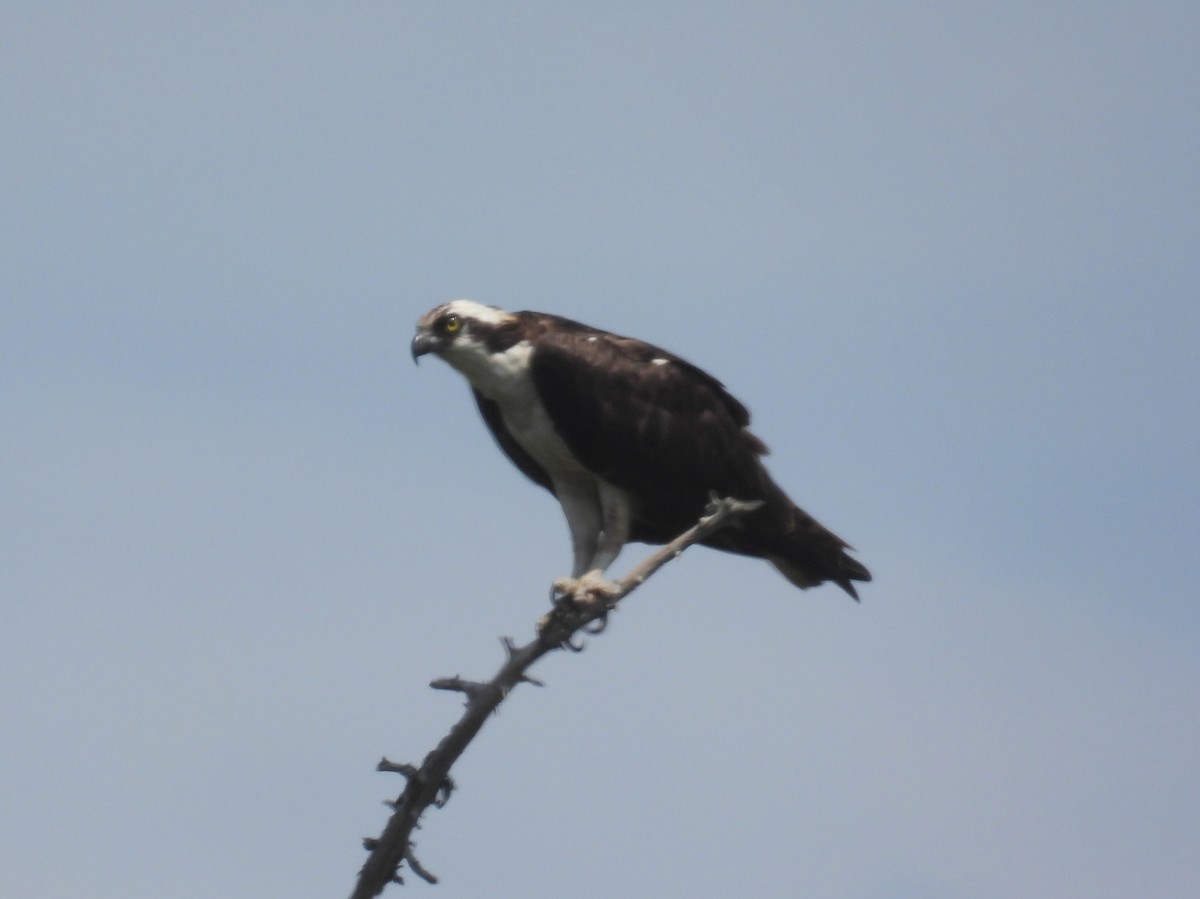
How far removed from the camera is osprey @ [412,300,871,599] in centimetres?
1059

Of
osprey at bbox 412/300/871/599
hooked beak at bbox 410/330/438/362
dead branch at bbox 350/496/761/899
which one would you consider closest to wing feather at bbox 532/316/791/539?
osprey at bbox 412/300/871/599

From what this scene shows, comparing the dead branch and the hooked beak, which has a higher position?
the hooked beak

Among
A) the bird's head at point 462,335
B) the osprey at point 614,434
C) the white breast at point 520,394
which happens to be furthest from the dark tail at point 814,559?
the bird's head at point 462,335

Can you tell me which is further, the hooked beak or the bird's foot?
the hooked beak

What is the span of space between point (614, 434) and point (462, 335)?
1075 mm

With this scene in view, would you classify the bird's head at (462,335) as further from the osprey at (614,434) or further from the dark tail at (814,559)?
the dark tail at (814,559)

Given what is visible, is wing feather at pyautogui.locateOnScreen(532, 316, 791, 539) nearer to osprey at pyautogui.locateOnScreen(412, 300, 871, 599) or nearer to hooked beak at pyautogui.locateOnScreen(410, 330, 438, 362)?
osprey at pyautogui.locateOnScreen(412, 300, 871, 599)

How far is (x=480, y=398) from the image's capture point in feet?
36.4

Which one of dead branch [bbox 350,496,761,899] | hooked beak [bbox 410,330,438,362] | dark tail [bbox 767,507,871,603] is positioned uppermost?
hooked beak [bbox 410,330,438,362]

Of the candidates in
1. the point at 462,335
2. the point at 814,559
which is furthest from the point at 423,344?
the point at 814,559

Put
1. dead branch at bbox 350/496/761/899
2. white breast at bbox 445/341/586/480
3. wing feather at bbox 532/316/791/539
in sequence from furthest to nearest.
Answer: white breast at bbox 445/341/586/480, wing feather at bbox 532/316/791/539, dead branch at bbox 350/496/761/899

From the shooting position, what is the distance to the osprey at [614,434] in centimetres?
1059

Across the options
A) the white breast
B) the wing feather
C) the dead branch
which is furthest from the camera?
the white breast

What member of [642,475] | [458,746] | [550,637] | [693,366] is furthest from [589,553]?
[458,746]
